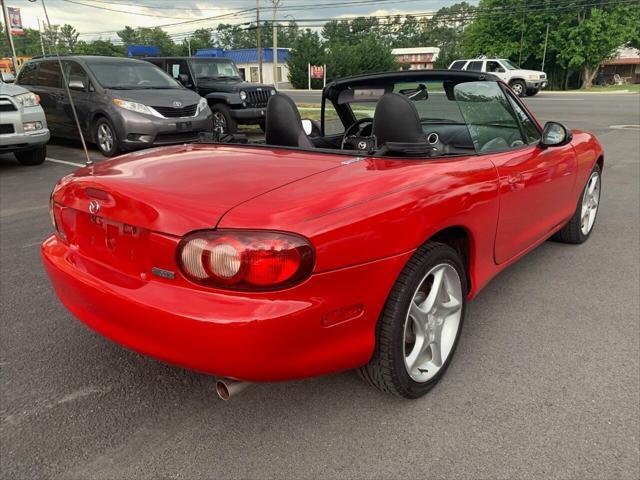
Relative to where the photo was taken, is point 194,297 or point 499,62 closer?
point 194,297

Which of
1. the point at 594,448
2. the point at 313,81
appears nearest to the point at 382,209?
the point at 594,448

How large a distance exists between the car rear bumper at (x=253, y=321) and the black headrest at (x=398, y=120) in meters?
0.76

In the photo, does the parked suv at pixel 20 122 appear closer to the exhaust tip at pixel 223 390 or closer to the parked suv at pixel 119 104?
the parked suv at pixel 119 104

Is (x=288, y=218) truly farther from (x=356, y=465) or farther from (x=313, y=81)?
(x=313, y=81)

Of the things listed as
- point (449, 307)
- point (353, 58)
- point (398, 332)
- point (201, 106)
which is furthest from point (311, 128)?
point (353, 58)

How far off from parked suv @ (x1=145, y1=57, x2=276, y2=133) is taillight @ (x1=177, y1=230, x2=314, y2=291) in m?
9.67

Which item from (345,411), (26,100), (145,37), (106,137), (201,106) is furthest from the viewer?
(145,37)

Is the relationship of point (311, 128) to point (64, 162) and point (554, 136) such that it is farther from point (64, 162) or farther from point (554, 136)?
point (64, 162)

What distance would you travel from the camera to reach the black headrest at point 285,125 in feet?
9.88

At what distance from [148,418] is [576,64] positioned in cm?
5020

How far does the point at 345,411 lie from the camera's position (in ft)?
7.69

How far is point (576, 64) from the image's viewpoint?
1748 inches

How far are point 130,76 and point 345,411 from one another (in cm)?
899

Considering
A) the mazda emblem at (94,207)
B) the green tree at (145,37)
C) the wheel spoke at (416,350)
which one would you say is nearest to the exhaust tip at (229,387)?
the wheel spoke at (416,350)
